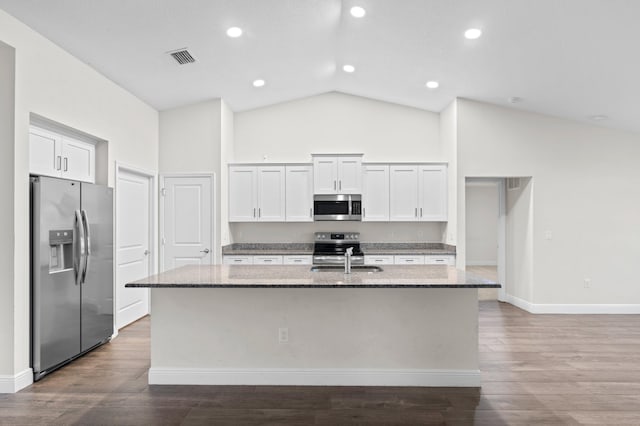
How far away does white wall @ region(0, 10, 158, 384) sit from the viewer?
3148 millimetres

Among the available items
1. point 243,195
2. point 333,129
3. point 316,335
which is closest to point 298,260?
point 243,195

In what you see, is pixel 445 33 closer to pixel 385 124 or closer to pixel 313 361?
pixel 385 124

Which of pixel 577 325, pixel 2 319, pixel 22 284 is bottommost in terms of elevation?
pixel 577 325

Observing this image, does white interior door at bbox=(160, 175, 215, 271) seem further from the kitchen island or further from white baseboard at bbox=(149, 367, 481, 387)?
white baseboard at bbox=(149, 367, 481, 387)

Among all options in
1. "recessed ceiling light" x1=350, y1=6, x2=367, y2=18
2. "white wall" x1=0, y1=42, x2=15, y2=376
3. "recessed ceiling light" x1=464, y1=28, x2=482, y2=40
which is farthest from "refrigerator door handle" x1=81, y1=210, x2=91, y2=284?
"recessed ceiling light" x1=464, y1=28, x2=482, y2=40

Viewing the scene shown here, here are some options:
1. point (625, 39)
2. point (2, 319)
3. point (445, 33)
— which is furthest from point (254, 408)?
point (625, 39)

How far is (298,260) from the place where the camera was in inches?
234

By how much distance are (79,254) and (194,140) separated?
2.53 meters

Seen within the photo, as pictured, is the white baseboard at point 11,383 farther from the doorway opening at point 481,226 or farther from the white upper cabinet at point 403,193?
the doorway opening at point 481,226

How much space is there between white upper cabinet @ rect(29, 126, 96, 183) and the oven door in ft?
9.52

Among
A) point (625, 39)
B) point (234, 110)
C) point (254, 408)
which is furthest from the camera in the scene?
point (234, 110)

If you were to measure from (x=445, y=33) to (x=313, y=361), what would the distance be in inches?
129

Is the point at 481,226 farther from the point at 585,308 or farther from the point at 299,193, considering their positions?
the point at 299,193

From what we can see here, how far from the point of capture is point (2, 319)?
3102 millimetres
